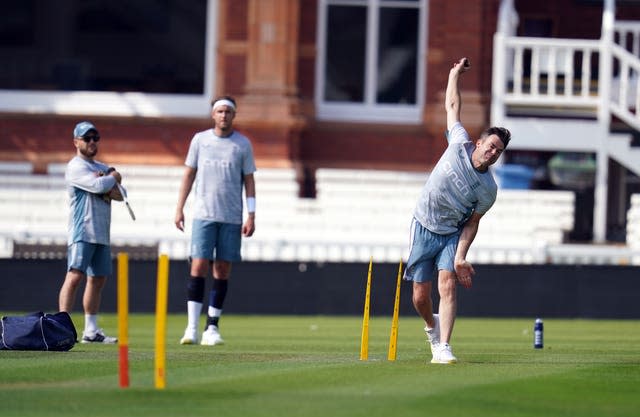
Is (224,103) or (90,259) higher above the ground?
(224,103)

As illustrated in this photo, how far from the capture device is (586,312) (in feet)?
66.8

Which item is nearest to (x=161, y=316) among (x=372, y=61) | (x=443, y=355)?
(x=443, y=355)

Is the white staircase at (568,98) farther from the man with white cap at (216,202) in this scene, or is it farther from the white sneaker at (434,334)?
the white sneaker at (434,334)

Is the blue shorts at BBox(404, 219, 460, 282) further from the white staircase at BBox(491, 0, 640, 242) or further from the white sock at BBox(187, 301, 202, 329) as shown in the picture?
the white staircase at BBox(491, 0, 640, 242)

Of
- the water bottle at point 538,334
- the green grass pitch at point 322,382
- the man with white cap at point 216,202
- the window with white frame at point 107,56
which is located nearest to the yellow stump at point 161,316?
the green grass pitch at point 322,382

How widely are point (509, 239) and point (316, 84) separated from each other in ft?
12.8

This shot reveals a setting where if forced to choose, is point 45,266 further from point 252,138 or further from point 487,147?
point 487,147

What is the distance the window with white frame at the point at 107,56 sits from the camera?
24703mm

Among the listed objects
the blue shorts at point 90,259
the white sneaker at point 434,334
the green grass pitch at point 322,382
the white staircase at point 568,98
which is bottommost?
the green grass pitch at point 322,382

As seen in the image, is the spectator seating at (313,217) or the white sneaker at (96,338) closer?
the white sneaker at (96,338)

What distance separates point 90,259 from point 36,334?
6.67 ft

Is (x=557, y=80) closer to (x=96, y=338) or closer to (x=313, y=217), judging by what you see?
(x=313, y=217)

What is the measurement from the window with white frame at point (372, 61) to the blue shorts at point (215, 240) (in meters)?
11.2

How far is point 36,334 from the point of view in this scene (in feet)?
39.0
